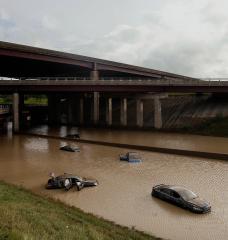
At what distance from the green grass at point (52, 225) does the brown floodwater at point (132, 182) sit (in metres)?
2.19

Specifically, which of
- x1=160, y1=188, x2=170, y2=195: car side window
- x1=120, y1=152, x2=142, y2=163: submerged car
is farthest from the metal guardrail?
x1=160, y1=188, x2=170, y2=195: car side window

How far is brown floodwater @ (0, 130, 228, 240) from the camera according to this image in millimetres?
19406

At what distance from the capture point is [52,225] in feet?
47.6

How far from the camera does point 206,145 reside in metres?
48.4

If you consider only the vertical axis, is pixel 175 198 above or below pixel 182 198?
below

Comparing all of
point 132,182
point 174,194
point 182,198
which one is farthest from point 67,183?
point 182,198

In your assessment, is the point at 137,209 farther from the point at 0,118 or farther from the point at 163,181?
the point at 0,118

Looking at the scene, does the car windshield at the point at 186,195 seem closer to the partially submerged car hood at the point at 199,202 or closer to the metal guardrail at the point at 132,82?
the partially submerged car hood at the point at 199,202

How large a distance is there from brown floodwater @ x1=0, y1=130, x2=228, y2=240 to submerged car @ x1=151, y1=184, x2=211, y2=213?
0.40 meters

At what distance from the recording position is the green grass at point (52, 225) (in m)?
12.6

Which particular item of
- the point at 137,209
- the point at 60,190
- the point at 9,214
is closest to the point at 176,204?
the point at 137,209

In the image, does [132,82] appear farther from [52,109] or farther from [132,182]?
[52,109]

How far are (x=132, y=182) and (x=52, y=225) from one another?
14.6 meters

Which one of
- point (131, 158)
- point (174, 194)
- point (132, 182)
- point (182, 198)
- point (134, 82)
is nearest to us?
point (182, 198)
